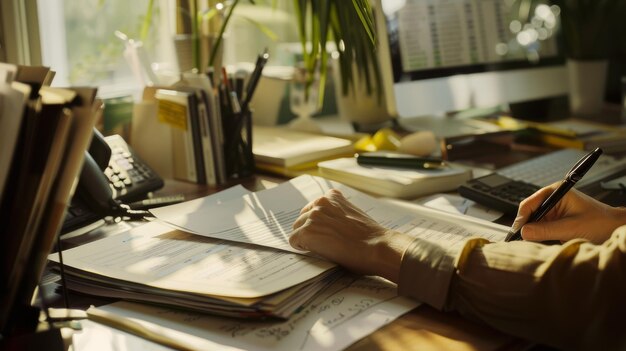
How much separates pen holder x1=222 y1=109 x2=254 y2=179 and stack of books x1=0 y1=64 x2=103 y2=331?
74cm

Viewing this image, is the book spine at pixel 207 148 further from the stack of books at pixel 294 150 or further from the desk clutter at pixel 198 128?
the stack of books at pixel 294 150

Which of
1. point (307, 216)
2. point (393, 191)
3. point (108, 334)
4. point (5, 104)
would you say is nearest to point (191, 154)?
point (393, 191)

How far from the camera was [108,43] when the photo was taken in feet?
5.82

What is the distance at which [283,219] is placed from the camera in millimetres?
1038

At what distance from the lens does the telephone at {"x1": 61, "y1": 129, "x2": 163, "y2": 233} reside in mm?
1079

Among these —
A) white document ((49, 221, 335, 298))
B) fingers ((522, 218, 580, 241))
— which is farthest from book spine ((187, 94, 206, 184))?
fingers ((522, 218, 580, 241))

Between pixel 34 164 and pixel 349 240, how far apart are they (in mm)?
394

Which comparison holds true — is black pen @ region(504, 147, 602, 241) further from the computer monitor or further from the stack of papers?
the computer monitor

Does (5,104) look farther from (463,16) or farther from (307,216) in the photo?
A: (463,16)

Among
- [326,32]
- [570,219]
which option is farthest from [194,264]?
[326,32]

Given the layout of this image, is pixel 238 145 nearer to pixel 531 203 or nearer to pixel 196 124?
pixel 196 124

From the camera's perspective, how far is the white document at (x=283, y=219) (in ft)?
3.18

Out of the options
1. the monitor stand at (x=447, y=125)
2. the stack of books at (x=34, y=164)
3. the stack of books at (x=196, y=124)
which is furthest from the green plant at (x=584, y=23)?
the stack of books at (x=34, y=164)

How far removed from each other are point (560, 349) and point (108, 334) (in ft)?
1.53
